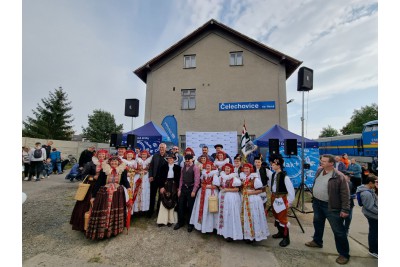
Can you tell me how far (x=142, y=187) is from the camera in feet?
16.5

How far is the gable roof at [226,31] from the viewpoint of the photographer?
1184cm

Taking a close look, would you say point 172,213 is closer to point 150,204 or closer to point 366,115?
point 150,204

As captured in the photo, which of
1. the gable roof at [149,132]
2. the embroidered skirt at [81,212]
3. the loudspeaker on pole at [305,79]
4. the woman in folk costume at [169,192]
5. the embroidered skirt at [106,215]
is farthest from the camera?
the gable roof at [149,132]

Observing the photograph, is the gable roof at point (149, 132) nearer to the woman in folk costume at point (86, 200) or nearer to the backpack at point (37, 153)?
the backpack at point (37, 153)

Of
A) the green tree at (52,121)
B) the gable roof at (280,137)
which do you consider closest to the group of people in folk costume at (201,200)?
the gable roof at (280,137)

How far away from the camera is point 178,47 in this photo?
13297mm

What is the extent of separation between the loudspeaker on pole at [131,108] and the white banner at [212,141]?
3777mm

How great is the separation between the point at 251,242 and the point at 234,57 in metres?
11.5

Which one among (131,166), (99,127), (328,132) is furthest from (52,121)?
(328,132)

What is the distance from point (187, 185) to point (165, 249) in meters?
1.40

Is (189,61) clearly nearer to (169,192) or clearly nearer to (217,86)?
(217,86)

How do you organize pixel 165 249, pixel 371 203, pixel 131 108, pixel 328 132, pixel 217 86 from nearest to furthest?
pixel 371 203, pixel 165 249, pixel 131 108, pixel 217 86, pixel 328 132

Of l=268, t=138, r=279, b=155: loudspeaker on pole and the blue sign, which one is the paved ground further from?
the blue sign

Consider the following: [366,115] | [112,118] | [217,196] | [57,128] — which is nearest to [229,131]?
[217,196]
